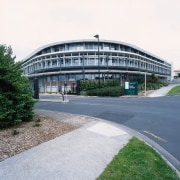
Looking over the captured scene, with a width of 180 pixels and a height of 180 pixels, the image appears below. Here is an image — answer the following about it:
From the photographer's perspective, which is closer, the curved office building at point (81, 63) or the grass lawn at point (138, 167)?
the grass lawn at point (138, 167)

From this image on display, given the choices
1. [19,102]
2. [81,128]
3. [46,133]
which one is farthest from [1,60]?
[81,128]

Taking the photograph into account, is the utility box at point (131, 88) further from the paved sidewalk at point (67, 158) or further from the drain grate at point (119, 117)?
the paved sidewalk at point (67, 158)

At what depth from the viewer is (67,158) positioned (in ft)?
16.7

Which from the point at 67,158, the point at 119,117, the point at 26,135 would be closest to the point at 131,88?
the point at 119,117

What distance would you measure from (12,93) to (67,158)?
5155 millimetres

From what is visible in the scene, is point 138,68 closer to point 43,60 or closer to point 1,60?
point 43,60

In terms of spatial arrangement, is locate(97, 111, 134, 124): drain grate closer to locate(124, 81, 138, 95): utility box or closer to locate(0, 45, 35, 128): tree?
locate(0, 45, 35, 128): tree

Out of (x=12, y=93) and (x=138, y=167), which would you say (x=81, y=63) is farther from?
(x=138, y=167)

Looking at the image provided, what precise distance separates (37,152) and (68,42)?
51.0 m

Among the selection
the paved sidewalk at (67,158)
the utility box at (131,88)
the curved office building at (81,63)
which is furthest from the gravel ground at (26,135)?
the curved office building at (81,63)

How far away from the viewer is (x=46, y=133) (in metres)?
7.45

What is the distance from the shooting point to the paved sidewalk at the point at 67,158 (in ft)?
13.8

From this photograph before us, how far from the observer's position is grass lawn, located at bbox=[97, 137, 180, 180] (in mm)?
4098

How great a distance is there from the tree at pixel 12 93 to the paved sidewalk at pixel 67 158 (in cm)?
279
